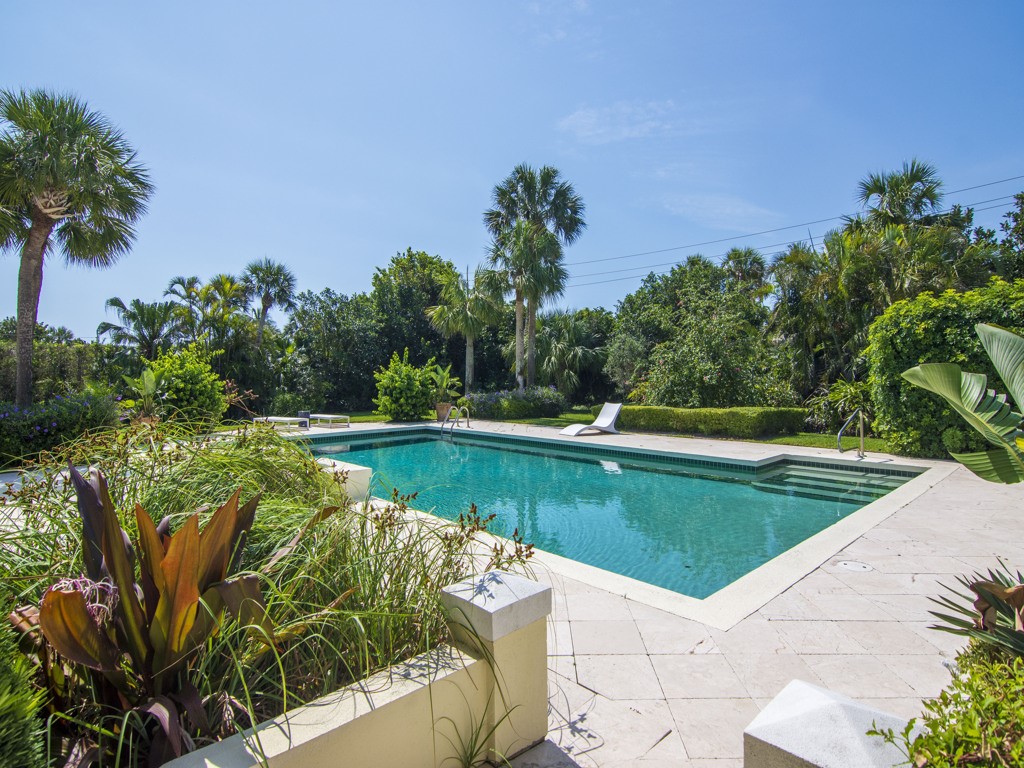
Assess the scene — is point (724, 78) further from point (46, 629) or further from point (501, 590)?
point (46, 629)

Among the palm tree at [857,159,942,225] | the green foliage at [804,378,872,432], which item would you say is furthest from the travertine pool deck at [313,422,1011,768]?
the palm tree at [857,159,942,225]

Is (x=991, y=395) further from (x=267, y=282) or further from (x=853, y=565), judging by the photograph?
(x=267, y=282)

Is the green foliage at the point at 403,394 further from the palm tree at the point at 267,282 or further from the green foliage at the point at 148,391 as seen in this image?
the palm tree at the point at 267,282

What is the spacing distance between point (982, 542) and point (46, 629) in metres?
6.71

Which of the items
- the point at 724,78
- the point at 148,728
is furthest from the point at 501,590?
the point at 724,78

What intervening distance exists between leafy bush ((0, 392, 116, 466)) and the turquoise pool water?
5.20m

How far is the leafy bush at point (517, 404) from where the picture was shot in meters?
18.7

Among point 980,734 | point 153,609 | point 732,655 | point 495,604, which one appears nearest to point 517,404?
point 732,655

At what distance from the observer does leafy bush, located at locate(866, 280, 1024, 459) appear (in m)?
8.78

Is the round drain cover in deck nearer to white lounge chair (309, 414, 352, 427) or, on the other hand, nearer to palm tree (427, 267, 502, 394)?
white lounge chair (309, 414, 352, 427)

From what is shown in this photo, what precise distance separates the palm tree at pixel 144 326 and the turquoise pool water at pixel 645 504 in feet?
45.5

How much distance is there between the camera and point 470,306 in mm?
19625

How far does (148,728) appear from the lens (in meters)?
1.62

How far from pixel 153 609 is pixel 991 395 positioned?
3.31m
